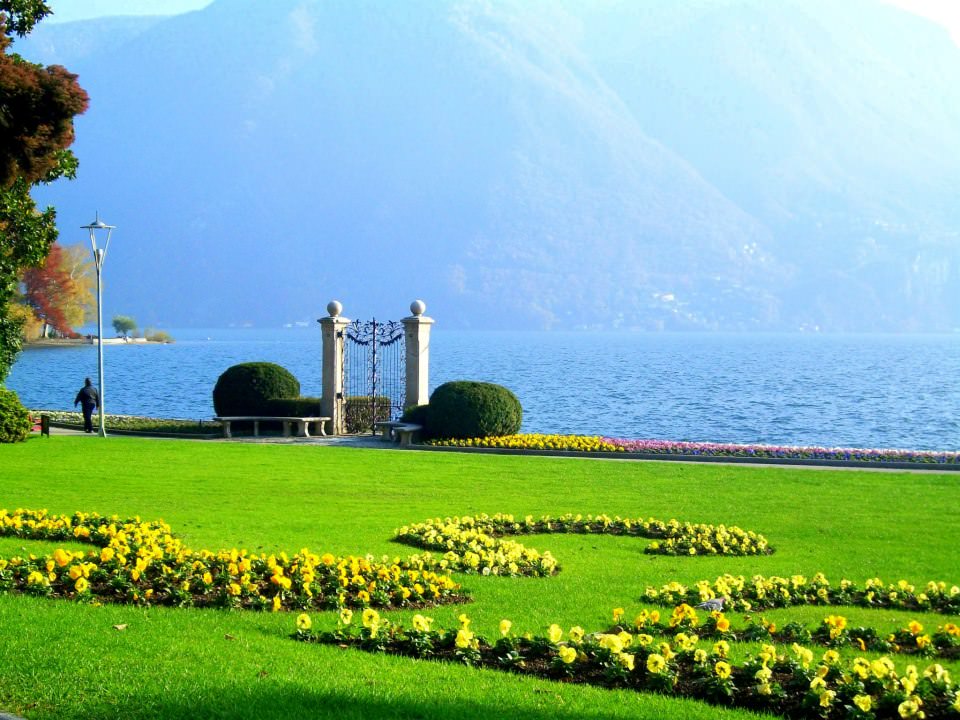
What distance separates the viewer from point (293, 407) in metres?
31.1

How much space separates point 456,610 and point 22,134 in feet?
22.7

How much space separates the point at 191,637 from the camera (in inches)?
309

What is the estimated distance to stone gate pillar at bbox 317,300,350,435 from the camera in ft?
101

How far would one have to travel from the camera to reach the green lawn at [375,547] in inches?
259

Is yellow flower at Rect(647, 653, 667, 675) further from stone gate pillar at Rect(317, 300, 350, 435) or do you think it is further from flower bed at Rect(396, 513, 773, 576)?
stone gate pillar at Rect(317, 300, 350, 435)

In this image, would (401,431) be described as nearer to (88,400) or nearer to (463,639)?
(88,400)

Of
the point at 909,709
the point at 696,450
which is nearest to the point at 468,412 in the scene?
the point at 696,450

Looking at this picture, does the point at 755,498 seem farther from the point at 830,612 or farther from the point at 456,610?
the point at 456,610

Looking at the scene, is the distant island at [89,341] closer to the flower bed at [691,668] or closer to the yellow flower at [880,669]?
the flower bed at [691,668]

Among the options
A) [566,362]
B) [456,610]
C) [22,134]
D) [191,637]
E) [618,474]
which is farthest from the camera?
[566,362]

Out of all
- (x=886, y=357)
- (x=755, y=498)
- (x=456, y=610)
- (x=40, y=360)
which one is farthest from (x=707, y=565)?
(x=886, y=357)

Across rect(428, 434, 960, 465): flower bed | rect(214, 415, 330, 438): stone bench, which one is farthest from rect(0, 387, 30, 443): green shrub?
rect(428, 434, 960, 465): flower bed

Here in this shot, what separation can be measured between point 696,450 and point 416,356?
25.9 feet

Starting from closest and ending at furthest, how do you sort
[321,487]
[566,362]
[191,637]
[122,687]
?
[122,687] < [191,637] < [321,487] < [566,362]
